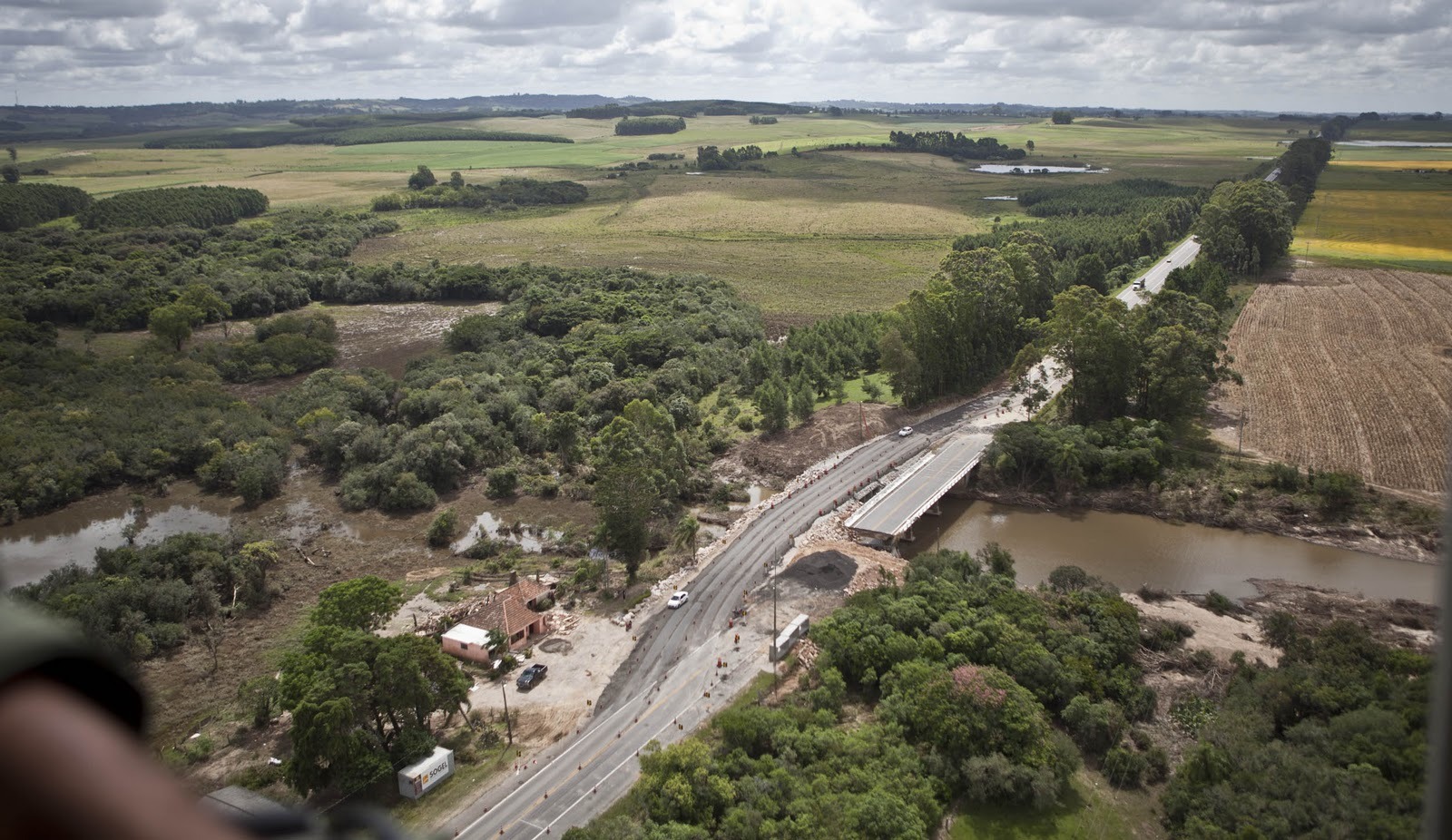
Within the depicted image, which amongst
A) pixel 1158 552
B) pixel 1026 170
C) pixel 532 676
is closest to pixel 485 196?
pixel 1026 170

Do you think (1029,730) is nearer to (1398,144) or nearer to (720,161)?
(720,161)

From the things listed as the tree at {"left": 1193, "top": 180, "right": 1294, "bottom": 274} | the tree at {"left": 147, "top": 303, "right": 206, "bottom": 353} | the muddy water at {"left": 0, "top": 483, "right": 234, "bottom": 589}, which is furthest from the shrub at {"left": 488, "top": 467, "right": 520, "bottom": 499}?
the tree at {"left": 1193, "top": 180, "right": 1294, "bottom": 274}

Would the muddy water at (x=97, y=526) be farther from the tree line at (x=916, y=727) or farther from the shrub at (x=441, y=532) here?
the tree line at (x=916, y=727)

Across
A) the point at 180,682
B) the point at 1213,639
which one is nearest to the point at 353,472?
the point at 180,682

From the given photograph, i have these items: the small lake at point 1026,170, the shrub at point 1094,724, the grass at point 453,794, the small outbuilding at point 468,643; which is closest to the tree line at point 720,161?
the small lake at point 1026,170

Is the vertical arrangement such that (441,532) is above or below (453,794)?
above
